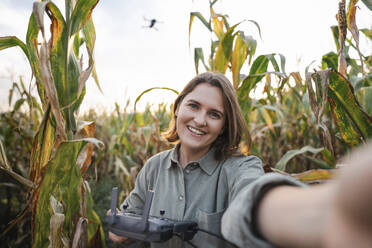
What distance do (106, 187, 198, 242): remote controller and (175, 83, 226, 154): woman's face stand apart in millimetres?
426

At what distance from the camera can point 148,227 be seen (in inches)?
23.3

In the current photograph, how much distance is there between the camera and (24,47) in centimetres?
93

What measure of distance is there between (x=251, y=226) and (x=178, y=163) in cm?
77

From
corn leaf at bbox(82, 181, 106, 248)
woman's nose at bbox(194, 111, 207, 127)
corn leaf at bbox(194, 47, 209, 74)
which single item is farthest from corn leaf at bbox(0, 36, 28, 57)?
corn leaf at bbox(194, 47, 209, 74)

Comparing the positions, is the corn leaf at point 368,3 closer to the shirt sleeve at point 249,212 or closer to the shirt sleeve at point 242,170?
the shirt sleeve at point 242,170

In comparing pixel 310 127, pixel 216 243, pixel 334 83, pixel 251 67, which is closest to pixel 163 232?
pixel 216 243

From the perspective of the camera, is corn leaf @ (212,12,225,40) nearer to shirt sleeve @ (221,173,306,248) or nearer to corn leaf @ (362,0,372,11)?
corn leaf @ (362,0,372,11)

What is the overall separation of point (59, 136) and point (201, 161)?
488 mm

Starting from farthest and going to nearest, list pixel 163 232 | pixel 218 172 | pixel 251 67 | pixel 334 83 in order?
pixel 251 67 → pixel 218 172 → pixel 334 83 → pixel 163 232

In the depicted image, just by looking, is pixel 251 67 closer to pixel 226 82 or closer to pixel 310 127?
pixel 226 82

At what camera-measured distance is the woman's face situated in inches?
40.7

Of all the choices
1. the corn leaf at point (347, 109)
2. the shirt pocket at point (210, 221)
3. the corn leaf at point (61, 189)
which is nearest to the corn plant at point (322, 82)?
the corn leaf at point (347, 109)

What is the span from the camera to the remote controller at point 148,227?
23.0 inches

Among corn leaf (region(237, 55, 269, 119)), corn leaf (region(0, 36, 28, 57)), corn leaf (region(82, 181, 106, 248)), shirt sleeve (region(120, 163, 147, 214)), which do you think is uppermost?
corn leaf (region(0, 36, 28, 57))
